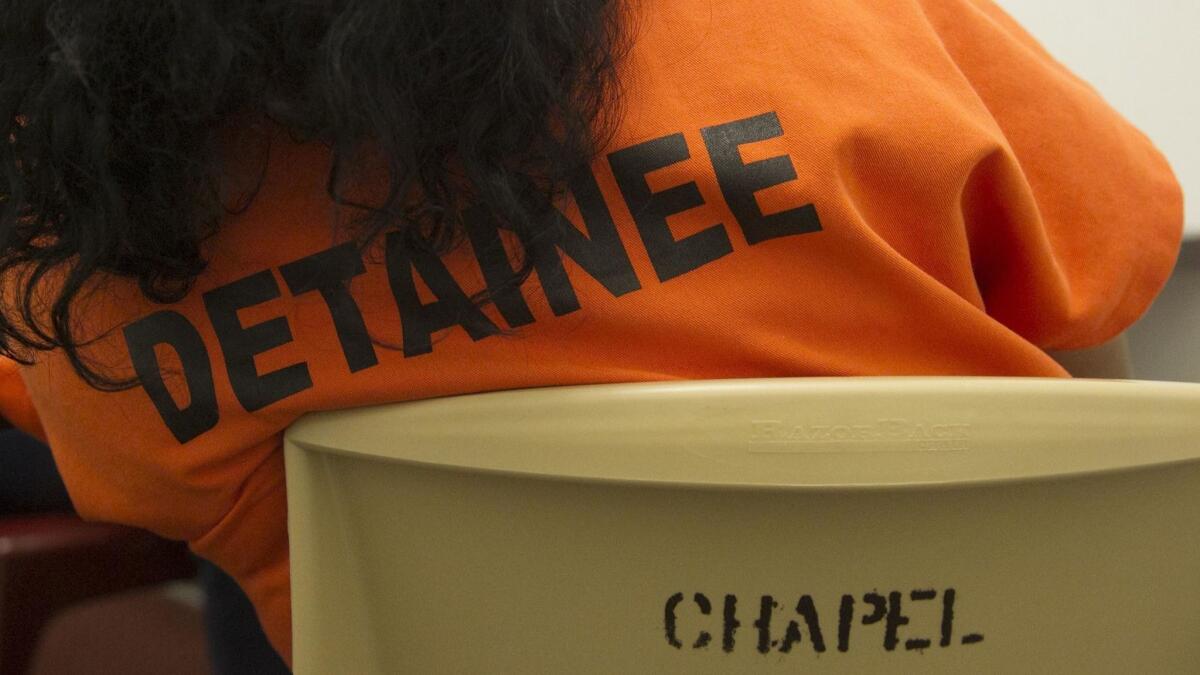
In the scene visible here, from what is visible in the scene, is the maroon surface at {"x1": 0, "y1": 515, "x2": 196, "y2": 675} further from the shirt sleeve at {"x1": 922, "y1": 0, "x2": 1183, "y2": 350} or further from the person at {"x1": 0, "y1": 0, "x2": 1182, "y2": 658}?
the shirt sleeve at {"x1": 922, "y1": 0, "x2": 1183, "y2": 350}

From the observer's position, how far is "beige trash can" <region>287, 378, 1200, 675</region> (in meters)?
0.32

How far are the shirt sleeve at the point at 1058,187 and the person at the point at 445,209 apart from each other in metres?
0.06

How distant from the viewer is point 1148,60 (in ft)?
3.07

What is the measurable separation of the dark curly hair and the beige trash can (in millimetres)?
91

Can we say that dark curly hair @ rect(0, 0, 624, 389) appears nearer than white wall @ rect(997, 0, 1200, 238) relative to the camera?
Yes

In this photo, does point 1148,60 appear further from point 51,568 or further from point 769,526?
point 51,568

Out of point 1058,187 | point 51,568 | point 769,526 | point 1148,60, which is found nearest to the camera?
point 769,526

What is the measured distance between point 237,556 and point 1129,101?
0.91 meters

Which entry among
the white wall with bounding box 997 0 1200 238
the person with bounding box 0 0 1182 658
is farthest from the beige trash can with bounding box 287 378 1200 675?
the white wall with bounding box 997 0 1200 238

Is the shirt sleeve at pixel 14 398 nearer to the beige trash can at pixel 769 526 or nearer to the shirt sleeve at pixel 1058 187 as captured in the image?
the beige trash can at pixel 769 526

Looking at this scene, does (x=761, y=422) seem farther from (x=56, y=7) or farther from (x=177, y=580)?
(x=177, y=580)

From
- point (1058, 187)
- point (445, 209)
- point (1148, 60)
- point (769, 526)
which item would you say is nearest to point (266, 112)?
point (445, 209)

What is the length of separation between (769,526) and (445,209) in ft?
0.57

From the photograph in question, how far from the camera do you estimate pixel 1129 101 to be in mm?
940
